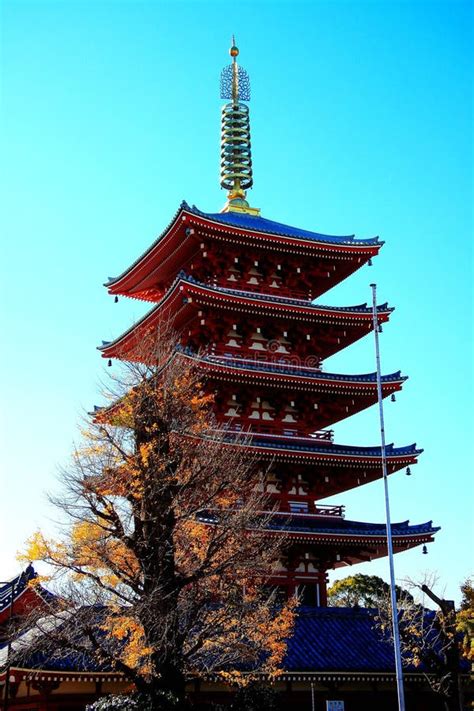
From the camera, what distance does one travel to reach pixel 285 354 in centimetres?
3747

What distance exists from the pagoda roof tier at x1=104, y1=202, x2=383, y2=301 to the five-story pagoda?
63mm

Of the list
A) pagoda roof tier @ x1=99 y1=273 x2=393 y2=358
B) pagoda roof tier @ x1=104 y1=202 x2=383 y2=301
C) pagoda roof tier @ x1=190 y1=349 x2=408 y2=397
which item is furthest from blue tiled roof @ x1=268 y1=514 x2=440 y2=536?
pagoda roof tier @ x1=104 y1=202 x2=383 y2=301

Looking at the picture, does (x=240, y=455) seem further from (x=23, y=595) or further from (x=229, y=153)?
(x=229, y=153)

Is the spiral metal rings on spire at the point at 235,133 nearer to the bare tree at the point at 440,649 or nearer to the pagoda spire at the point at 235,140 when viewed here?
the pagoda spire at the point at 235,140

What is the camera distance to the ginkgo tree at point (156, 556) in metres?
20.3

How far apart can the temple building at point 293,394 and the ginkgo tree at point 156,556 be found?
423 cm

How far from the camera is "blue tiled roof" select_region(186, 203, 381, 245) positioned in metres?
36.7

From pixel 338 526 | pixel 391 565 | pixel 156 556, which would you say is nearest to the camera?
pixel 156 556

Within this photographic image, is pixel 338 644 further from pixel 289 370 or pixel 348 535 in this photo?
pixel 289 370

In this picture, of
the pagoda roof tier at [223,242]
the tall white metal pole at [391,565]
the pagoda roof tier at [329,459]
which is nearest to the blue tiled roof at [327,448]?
the pagoda roof tier at [329,459]

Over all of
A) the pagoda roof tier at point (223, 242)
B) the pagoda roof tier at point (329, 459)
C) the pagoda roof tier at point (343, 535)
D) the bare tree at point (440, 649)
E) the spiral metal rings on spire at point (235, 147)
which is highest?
the spiral metal rings on spire at point (235, 147)

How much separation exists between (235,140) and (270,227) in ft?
29.7

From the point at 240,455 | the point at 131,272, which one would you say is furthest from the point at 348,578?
the point at 240,455

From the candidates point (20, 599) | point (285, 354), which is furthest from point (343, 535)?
point (20, 599)
